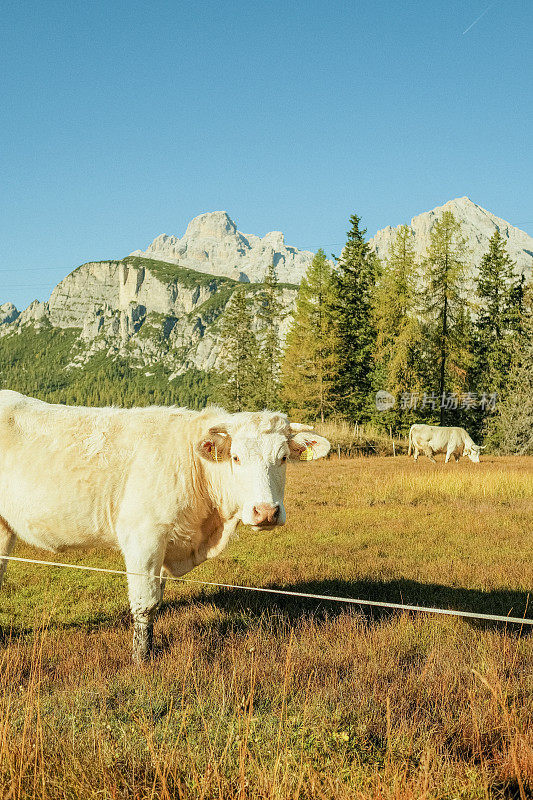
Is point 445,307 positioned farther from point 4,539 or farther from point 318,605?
point 4,539

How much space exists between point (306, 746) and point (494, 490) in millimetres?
13768

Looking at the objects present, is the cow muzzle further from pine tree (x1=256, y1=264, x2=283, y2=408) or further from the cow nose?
pine tree (x1=256, y1=264, x2=283, y2=408)

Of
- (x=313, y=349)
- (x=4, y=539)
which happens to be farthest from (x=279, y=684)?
(x=313, y=349)

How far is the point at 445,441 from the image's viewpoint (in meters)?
25.8

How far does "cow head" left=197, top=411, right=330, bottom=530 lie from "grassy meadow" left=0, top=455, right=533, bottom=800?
104cm

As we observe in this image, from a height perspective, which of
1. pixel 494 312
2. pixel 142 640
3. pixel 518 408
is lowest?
pixel 142 640

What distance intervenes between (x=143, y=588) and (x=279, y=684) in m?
1.59

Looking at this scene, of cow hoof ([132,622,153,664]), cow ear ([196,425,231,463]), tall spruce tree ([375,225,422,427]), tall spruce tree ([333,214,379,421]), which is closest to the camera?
cow hoof ([132,622,153,664])

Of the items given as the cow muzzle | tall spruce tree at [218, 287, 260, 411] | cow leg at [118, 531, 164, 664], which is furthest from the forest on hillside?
the cow muzzle

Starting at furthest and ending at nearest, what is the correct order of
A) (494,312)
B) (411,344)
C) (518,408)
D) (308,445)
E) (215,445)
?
(494,312) → (411,344) → (518,408) → (308,445) → (215,445)

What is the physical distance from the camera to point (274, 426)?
4.88 m

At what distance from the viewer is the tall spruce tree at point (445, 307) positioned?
126 feet

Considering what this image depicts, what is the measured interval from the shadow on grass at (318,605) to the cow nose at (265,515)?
158 cm

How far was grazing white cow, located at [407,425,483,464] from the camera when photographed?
2519cm
